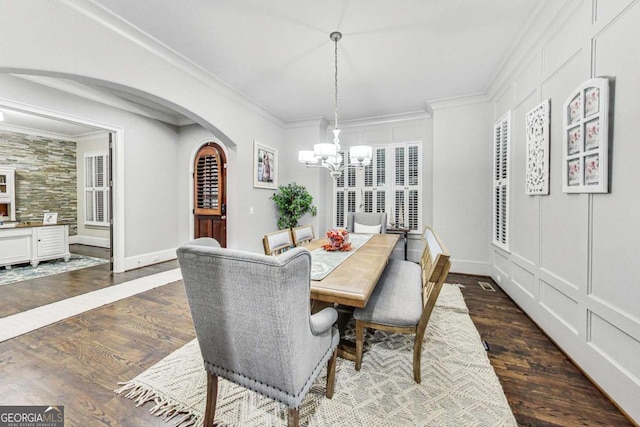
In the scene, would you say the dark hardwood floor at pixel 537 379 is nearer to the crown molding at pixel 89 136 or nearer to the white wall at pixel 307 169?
the white wall at pixel 307 169

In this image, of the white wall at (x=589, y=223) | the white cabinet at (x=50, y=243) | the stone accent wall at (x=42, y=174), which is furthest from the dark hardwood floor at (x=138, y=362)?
the stone accent wall at (x=42, y=174)

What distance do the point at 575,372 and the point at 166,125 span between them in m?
6.52

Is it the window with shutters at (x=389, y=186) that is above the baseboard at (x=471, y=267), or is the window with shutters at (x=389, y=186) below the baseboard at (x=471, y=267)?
above

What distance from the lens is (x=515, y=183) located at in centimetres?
297

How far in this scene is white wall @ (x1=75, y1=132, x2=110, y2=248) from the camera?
5938 mm

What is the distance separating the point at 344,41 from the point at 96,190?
6733 mm

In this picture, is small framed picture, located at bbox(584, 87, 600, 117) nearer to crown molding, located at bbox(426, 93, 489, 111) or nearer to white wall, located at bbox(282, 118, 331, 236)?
crown molding, located at bbox(426, 93, 489, 111)

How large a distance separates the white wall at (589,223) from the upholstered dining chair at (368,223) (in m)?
1.76

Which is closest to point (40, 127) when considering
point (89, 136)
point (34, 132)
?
point (34, 132)

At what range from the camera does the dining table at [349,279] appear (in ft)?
4.35

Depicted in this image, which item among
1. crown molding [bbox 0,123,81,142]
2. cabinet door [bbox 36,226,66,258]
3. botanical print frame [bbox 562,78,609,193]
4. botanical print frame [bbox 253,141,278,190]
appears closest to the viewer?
botanical print frame [bbox 562,78,609,193]

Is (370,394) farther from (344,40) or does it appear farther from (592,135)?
(344,40)

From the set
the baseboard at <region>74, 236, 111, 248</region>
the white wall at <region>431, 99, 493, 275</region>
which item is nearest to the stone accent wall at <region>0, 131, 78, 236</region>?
the baseboard at <region>74, 236, 111, 248</region>

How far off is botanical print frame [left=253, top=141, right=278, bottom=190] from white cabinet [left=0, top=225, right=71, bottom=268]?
155 inches
